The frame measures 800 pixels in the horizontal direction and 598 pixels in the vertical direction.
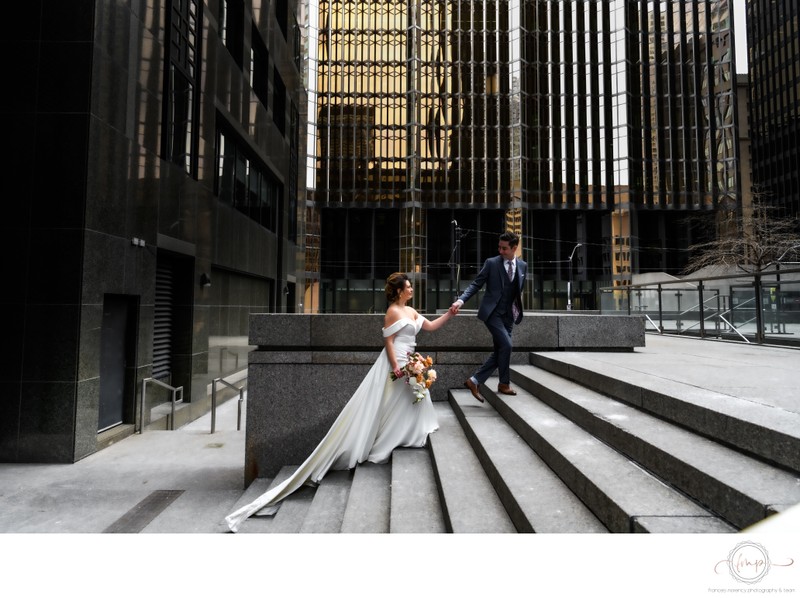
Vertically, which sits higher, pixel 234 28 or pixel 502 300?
pixel 234 28

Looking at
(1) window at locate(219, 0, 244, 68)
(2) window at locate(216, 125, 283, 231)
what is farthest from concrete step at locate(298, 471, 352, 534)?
(1) window at locate(219, 0, 244, 68)

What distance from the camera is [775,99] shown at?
225 feet

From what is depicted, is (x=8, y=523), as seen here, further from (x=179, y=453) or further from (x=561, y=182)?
(x=561, y=182)

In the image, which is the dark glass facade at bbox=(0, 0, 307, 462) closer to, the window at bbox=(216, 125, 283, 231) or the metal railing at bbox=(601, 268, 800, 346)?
the window at bbox=(216, 125, 283, 231)

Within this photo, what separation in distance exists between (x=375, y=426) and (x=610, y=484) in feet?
9.57

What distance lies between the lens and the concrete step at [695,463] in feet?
7.82

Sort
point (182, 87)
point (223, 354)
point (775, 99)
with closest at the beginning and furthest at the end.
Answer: point (182, 87) → point (223, 354) → point (775, 99)

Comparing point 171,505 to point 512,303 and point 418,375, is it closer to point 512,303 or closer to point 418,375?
point 418,375

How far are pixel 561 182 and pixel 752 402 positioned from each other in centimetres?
4369

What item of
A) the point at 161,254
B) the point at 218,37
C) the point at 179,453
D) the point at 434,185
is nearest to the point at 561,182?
the point at 434,185

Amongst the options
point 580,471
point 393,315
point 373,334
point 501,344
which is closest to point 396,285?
point 393,315

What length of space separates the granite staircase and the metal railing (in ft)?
20.7

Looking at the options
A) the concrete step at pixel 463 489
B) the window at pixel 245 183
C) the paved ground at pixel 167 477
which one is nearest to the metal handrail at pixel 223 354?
the window at pixel 245 183

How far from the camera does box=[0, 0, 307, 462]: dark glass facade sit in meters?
8.07
